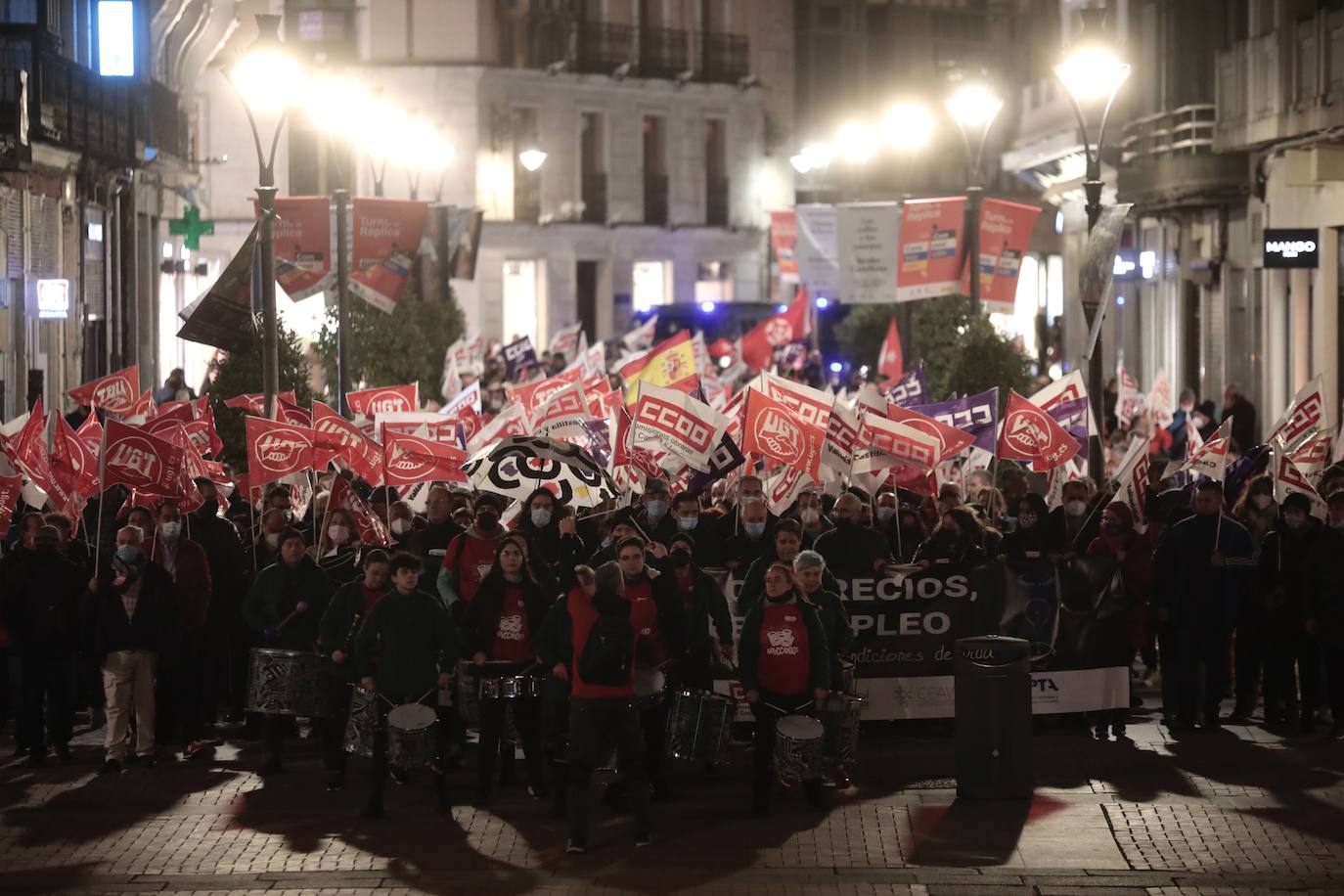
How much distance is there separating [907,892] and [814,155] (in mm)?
49451

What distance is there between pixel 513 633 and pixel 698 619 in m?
1.14

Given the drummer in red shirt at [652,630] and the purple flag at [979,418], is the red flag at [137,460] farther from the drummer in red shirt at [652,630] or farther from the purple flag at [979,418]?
the purple flag at [979,418]

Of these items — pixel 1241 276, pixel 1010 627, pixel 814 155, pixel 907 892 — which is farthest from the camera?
pixel 814 155

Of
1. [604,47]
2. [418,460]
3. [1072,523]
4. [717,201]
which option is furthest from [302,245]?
[717,201]

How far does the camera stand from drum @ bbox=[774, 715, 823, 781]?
13.5 m

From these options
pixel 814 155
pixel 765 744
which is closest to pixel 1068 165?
pixel 814 155

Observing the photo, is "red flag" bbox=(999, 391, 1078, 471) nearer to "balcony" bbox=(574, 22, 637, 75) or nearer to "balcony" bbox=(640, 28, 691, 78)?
"balcony" bbox=(574, 22, 637, 75)

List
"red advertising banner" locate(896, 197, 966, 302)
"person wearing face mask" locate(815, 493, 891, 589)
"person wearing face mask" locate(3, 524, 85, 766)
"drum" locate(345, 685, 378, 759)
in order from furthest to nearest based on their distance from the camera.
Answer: "red advertising banner" locate(896, 197, 966, 302) < "person wearing face mask" locate(815, 493, 891, 589) < "person wearing face mask" locate(3, 524, 85, 766) < "drum" locate(345, 685, 378, 759)

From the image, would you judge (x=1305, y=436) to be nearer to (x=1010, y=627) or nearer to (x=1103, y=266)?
(x=1103, y=266)

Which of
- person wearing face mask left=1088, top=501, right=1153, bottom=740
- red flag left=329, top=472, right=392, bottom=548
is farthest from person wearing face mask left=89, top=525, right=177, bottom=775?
person wearing face mask left=1088, top=501, right=1153, bottom=740

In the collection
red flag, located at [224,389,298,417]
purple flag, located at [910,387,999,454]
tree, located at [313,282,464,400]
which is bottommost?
purple flag, located at [910,387,999,454]

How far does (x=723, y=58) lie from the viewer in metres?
65.1

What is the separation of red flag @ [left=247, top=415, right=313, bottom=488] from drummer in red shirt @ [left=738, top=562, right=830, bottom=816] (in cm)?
630

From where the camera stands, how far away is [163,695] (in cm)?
1609
